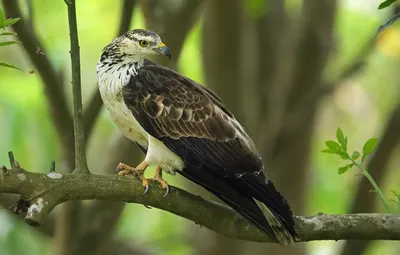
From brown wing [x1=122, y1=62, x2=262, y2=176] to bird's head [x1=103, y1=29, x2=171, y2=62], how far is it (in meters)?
0.11

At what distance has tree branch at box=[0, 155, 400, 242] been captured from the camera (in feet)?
9.39

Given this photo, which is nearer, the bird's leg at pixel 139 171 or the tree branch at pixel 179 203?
the tree branch at pixel 179 203

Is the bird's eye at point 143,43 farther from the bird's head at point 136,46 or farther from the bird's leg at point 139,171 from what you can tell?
the bird's leg at point 139,171

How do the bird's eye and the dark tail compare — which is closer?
the dark tail

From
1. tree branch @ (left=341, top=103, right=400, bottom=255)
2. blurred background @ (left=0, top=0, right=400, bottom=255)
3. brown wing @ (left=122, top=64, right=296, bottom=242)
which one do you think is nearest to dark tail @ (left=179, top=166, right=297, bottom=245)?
brown wing @ (left=122, top=64, right=296, bottom=242)

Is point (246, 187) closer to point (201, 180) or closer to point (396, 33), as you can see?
point (201, 180)

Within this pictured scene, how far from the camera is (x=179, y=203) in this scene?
3303 millimetres

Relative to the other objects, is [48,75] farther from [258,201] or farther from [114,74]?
[258,201]

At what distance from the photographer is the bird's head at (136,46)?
366 centimetres

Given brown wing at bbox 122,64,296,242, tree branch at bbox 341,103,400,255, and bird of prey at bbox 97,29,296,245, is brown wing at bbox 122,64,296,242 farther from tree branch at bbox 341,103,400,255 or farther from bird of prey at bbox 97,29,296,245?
tree branch at bbox 341,103,400,255

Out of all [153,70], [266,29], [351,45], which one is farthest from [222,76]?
[351,45]

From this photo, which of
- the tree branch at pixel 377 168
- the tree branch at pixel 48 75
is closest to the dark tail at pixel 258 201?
the tree branch at pixel 48 75

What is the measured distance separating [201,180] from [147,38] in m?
0.71

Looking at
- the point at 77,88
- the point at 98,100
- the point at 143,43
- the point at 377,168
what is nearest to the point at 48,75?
the point at 98,100
